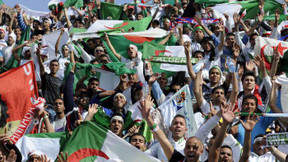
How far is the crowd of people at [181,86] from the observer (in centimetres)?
866

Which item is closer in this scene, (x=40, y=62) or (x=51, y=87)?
(x=51, y=87)

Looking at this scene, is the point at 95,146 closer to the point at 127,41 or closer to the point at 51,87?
the point at 51,87

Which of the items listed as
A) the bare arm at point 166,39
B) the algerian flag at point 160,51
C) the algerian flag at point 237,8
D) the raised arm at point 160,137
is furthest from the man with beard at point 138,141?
the algerian flag at point 237,8

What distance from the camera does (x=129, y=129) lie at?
34.5 ft

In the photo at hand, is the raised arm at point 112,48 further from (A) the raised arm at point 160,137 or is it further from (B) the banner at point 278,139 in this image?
(B) the banner at point 278,139

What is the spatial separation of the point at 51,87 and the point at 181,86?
228 centimetres

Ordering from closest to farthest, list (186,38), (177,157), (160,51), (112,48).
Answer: (177,157) < (160,51) < (112,48) < (186,38)

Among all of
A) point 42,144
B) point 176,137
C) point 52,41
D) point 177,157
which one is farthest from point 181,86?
point 177,157

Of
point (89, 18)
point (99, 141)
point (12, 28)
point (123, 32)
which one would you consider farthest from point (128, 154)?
point (12, 28)

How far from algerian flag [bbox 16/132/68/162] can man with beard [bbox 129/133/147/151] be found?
3.53 ft

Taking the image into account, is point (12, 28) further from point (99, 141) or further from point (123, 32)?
point (99, 141)

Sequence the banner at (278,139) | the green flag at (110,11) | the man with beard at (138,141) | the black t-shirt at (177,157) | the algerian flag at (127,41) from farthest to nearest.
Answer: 1. the green flag at (110,11)
2. the algerian flag at (127,41)
3. the man with beard at (138,141)
4. the black t-shirt at (177,157)
5. the banner at (278,139)

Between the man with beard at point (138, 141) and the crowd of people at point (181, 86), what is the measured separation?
2 centimetres

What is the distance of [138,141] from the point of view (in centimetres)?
938
